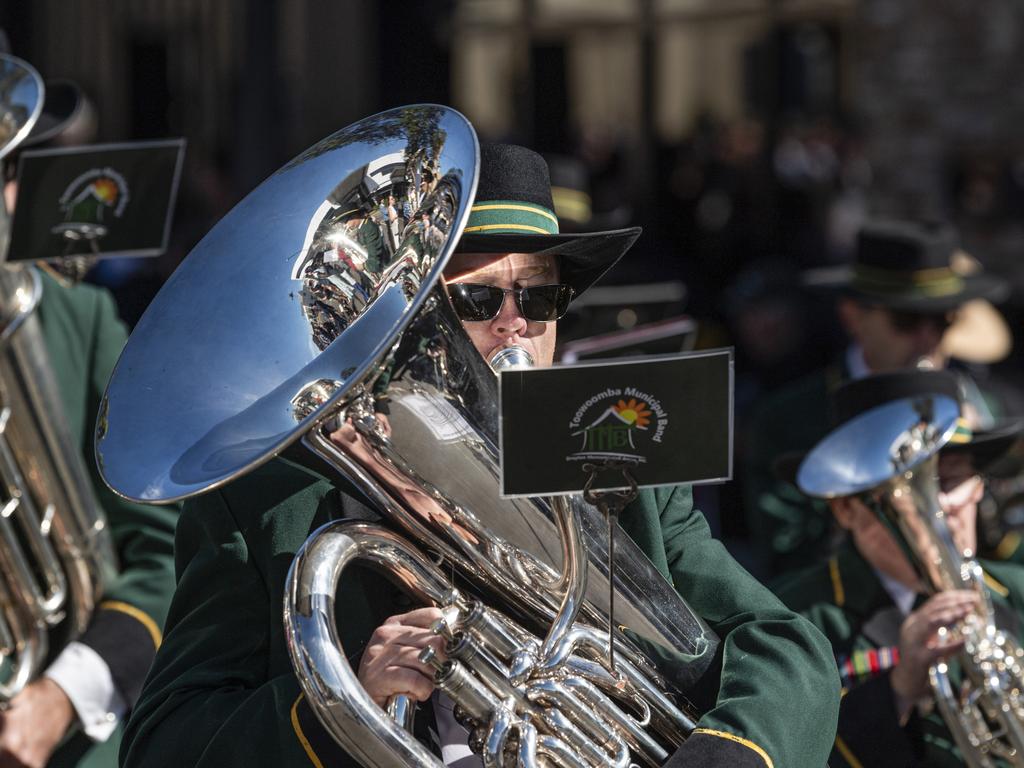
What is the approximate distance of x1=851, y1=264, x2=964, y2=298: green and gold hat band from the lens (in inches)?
194

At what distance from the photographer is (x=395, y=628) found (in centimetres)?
224

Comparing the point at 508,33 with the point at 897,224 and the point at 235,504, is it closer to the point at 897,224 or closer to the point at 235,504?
the point at 897,224

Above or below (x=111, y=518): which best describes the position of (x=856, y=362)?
below

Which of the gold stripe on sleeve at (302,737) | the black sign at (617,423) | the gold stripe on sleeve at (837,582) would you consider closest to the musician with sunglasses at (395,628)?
the gold stripe on sleeve at (302,737)

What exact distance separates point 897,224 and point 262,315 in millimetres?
3654

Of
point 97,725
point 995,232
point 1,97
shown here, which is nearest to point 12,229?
point 1,97

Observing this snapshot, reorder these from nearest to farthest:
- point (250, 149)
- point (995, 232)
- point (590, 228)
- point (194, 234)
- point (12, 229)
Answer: point (12, 229), point (590, 228), point (250, 149), point (194, 234), point (995, 232)

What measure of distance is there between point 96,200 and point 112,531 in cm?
77

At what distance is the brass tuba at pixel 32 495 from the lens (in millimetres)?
3286

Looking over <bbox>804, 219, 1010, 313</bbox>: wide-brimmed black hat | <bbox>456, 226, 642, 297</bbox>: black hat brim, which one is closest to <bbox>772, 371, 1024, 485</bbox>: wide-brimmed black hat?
<bbox>804, 219, 1010, 313</bbox>: wide-brimmed black hat

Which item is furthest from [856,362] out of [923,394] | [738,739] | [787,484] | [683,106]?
[683,106]

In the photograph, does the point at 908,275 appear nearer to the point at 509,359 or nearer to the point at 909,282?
the point at 909,282

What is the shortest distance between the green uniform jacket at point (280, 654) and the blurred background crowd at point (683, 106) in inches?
198

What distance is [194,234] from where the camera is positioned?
31.9 ft
